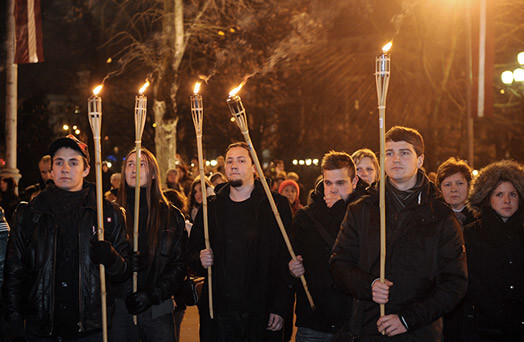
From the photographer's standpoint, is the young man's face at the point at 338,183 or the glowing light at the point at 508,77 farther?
the glowing light at the point at 508,77

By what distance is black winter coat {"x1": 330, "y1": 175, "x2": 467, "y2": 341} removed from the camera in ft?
12.6

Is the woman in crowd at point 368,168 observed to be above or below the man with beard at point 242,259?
above

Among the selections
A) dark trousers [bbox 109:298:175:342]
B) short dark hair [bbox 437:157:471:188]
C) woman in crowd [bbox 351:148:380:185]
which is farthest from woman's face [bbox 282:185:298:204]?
dark trousers [bbox 109:298:175:342]

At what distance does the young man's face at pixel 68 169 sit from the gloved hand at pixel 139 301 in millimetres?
965

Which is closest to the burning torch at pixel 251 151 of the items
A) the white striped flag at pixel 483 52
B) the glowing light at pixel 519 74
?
the white striped flag at pixel 483 52

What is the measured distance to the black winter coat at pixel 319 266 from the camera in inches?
202

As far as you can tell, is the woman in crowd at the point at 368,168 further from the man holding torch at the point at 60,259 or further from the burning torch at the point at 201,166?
the man holding torch at the point at 60,259

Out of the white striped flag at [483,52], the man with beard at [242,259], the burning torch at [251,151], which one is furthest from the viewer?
the white striped flag at [483,52]

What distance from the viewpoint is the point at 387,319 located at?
382 centimetres

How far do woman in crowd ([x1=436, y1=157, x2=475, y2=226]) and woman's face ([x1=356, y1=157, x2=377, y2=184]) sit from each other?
2.35 ft

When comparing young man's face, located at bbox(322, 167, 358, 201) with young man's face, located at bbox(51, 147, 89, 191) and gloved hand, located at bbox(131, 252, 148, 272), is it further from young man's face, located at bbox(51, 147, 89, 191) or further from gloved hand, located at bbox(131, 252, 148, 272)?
young man's face, located at bbox(51, 147, 89, 191)

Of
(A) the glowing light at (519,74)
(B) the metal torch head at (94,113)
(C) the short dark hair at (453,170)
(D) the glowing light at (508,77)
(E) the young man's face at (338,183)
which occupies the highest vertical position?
(D) the glowing light at (508,77)

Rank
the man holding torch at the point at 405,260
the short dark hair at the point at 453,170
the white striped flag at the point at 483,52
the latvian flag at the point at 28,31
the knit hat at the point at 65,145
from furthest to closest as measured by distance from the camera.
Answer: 1. the white striped flag at the point at 483,52
2. the latvian flag at the point at 28,31
3. the short dark hair at the point at 453,170
4. the knit hat at the point at 65,145
5. the man holding torch at the point at 405,260

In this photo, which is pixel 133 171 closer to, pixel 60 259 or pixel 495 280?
pixel 60 259
